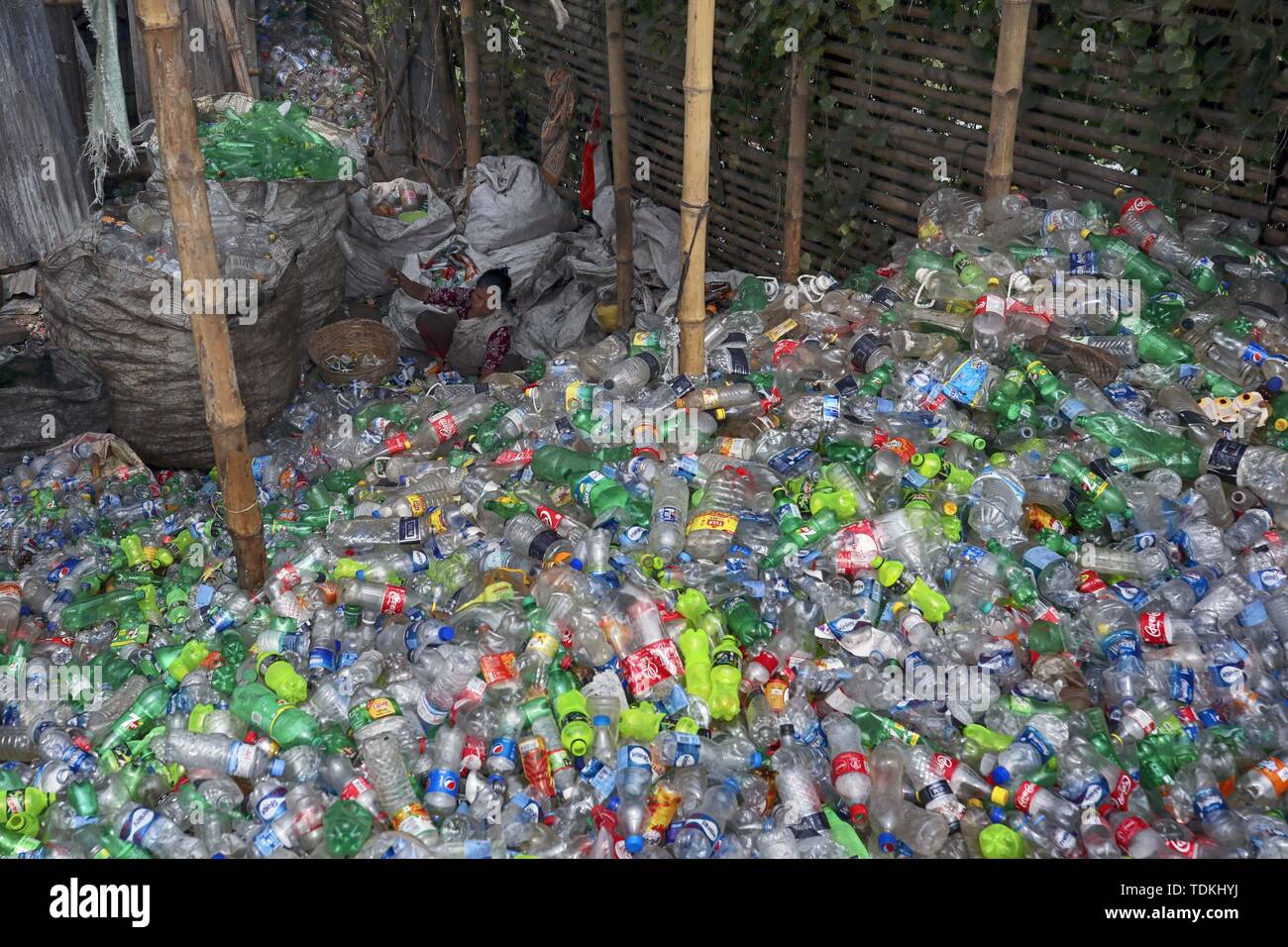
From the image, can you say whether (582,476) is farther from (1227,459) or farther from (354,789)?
(1227,459)

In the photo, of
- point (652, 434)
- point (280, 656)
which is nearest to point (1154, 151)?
point (652, 434)

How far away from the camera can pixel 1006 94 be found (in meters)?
4.70

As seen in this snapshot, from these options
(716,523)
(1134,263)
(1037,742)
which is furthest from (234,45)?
(1037,742)

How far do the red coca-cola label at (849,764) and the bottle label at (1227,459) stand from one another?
183cm

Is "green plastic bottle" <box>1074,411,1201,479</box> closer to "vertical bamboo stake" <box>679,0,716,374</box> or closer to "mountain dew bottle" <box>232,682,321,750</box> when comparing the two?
"vertical bamboo stake" <box>679,0,716,374</box>

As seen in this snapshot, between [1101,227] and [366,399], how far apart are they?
404cm

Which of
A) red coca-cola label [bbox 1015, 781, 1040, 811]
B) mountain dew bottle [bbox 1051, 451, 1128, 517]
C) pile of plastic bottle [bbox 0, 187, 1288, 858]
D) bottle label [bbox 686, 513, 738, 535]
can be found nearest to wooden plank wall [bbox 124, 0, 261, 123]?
pile of plastic bottle [bbox 0, 187, 1288, 858]

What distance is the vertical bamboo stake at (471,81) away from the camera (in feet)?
23.5

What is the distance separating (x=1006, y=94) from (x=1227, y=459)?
1944mm

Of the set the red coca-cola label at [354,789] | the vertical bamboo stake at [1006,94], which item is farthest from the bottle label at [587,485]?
the vertical bamboo stake at [1006,94]

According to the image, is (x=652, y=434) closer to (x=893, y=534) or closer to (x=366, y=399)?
(x=893, y=534)

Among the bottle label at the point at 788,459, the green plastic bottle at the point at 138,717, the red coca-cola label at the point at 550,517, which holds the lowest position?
the green plastic bottle at the point at 138,717

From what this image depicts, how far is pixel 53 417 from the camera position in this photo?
5359 mm

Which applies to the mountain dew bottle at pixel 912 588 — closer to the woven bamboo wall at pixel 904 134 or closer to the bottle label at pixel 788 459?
the bottle label at pixel 788 459
